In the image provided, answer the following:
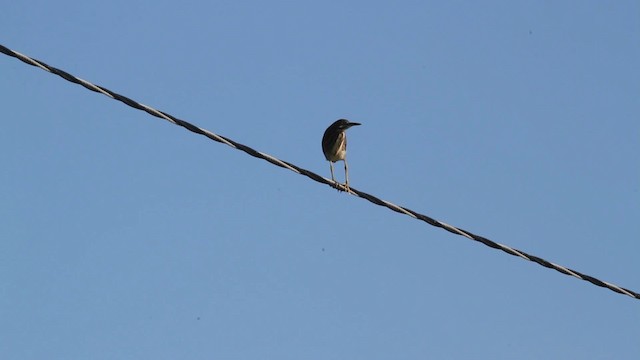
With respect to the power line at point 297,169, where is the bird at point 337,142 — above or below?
above

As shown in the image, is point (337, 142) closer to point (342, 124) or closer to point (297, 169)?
point (342, 124)

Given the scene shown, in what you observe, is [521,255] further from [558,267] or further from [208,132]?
[208,132]

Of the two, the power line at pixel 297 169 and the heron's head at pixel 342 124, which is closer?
the power line at pixel 297 169

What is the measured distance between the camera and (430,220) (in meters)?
9.61

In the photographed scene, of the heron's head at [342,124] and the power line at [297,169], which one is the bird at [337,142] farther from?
the power line at [297,169]

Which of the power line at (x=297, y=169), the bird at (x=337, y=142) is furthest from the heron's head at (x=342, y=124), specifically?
the power line at (x=297, y=169)

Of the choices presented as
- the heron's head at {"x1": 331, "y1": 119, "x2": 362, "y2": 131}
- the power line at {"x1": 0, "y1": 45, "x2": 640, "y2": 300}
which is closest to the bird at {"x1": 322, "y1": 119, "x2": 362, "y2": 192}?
the heron's head at {"x1": 331, "y1": 119, "x2": 362, "y2": 131}

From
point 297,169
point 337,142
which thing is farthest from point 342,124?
point 297,169

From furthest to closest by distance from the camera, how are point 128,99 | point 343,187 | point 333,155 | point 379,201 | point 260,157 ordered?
point 333,155
point 343,187
point 379,201
point 260,157
point 128,99

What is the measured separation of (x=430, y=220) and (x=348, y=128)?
6966 mm

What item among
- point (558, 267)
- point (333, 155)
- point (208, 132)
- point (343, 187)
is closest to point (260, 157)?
point (208, 132)

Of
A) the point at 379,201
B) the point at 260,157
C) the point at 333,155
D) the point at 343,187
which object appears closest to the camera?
the point at 260,157

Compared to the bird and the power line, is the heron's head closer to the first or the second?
the bird

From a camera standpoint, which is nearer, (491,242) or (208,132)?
(208,132)
